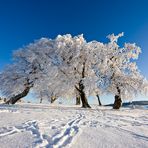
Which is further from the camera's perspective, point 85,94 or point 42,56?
point 42,56

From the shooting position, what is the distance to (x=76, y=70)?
79.6ft

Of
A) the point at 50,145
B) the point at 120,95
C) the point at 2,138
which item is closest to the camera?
the point at 50,145

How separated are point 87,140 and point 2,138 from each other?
2.42 m

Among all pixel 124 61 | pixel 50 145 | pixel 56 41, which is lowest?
pixel 50 145

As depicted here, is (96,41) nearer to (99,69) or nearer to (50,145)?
(99,69)

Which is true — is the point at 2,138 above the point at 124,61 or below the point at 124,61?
below

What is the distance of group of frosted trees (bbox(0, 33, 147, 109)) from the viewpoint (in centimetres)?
2308

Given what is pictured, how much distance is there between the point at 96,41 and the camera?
26.4m

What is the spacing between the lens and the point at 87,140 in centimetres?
611

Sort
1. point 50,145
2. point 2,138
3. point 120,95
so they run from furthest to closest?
point 120,95
point 2,138
point 50,145

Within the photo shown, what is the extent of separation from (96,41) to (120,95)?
7.60 m

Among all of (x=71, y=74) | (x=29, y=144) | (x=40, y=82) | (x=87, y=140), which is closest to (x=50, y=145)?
(x=29, y=144)

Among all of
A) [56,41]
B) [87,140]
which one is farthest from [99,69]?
[87,140]

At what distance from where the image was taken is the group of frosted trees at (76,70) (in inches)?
909
